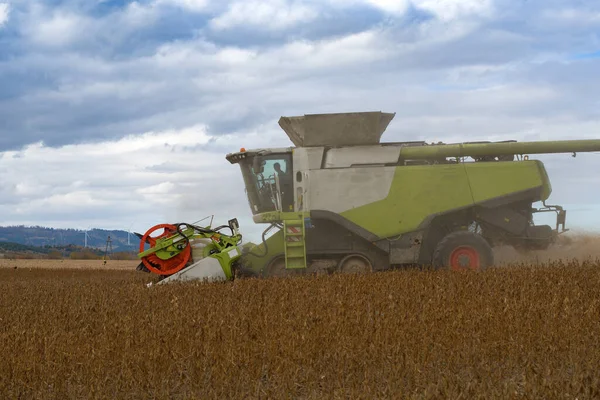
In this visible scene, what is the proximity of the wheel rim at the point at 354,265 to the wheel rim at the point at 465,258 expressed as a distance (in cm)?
149

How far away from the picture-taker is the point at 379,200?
12.2m

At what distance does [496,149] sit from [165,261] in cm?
642

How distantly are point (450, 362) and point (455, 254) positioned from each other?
7.07 meters

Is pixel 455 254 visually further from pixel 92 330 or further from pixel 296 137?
pixel 92 330

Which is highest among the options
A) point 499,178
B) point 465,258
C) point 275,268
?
point 499,178

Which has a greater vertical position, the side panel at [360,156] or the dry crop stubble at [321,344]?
the side panel at [360,156]

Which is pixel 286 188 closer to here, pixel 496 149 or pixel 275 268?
pixel 275 268

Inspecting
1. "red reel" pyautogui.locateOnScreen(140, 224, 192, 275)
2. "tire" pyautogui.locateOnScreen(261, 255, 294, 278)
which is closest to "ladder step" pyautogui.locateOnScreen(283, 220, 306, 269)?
"tire" pyautogui.locateOnScreen(261, 255, 294, 278)

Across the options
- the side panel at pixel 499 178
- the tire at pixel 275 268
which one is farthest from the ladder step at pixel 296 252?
the side panel at pixel 499 178

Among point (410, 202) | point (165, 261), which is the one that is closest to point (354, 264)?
point (410, 202)

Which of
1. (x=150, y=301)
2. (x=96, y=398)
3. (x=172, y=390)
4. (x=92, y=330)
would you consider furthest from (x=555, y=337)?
(x=150, y=301)

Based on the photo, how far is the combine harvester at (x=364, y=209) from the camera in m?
12.1

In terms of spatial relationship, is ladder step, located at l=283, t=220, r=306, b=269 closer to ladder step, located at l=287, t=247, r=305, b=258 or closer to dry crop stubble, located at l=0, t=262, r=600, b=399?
ladder step, located at l=287, t=247, r=305, b=258

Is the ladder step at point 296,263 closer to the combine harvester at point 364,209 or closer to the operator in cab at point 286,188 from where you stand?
the combine harvester at point 364,209
